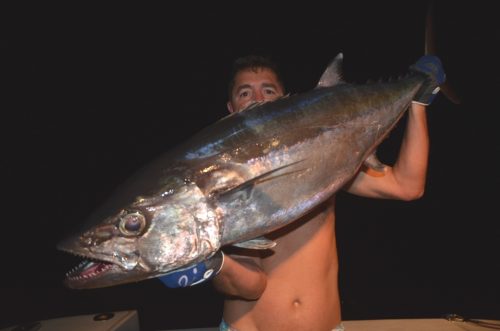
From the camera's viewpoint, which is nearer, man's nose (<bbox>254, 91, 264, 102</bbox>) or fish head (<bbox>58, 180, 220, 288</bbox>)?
fish head (<bbox>58, 180, 220, 288</bbox>)

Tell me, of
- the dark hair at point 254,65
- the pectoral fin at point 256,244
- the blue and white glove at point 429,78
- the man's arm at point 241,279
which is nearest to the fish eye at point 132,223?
the pectoral fin at point 256,244

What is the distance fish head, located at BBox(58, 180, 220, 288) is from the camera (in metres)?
1.38

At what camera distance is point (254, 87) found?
2.41 metres

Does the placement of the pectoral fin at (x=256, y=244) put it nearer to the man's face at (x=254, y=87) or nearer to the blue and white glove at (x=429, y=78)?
the man's face at (x=254, y=87)

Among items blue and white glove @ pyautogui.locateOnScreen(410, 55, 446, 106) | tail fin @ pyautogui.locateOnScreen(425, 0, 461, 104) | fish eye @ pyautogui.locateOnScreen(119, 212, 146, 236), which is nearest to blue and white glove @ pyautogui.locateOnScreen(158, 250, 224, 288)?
fish eye @ pyautogui.locateOnScreen(119, 212, 146, 236)

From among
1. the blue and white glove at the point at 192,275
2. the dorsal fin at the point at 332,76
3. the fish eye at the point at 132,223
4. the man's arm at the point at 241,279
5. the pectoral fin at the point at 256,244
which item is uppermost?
the dorsal fin at the point at 332,76

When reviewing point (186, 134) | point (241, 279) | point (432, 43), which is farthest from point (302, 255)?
point (186, 134)

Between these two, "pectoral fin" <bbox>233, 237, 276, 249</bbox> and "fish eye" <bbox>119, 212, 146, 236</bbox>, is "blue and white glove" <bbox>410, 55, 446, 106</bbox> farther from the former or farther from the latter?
"fish eye" <bbox>119, 212, 146, 236</bbox>

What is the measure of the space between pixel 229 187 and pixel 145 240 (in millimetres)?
430

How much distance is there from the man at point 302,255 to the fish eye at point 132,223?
0.79 m

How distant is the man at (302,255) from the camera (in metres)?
2.20

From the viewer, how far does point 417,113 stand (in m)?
2.22

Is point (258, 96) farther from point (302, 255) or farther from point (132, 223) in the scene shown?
point (132, 223)

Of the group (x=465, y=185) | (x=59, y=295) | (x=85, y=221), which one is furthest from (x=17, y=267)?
(x=465, y=185)
